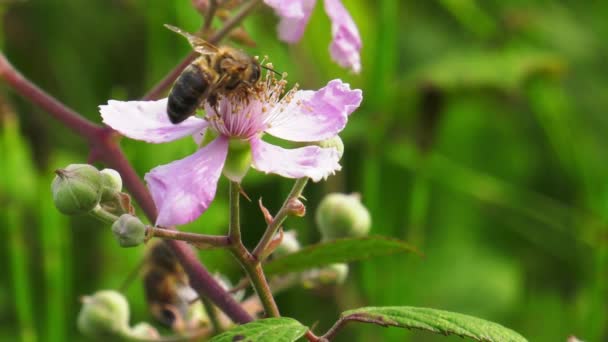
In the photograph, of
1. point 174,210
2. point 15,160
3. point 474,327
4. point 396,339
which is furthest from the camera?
point 15,160

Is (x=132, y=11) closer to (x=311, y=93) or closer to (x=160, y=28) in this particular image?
(x=160, y=28)

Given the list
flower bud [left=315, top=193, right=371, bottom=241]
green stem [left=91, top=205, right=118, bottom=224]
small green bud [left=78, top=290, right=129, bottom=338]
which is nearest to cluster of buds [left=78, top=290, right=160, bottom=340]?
small green bud [left=78, top=290, right=129, bottom=338]

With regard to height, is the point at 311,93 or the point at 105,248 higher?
the point at 311,93

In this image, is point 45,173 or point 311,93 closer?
point 311,93

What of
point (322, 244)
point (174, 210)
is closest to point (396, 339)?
point (322, 244)

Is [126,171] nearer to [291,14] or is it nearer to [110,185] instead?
[110,185]

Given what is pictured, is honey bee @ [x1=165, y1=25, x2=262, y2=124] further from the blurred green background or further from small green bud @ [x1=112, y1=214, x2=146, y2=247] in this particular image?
the blurred green background

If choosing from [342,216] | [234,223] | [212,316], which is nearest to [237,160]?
[234,223]
